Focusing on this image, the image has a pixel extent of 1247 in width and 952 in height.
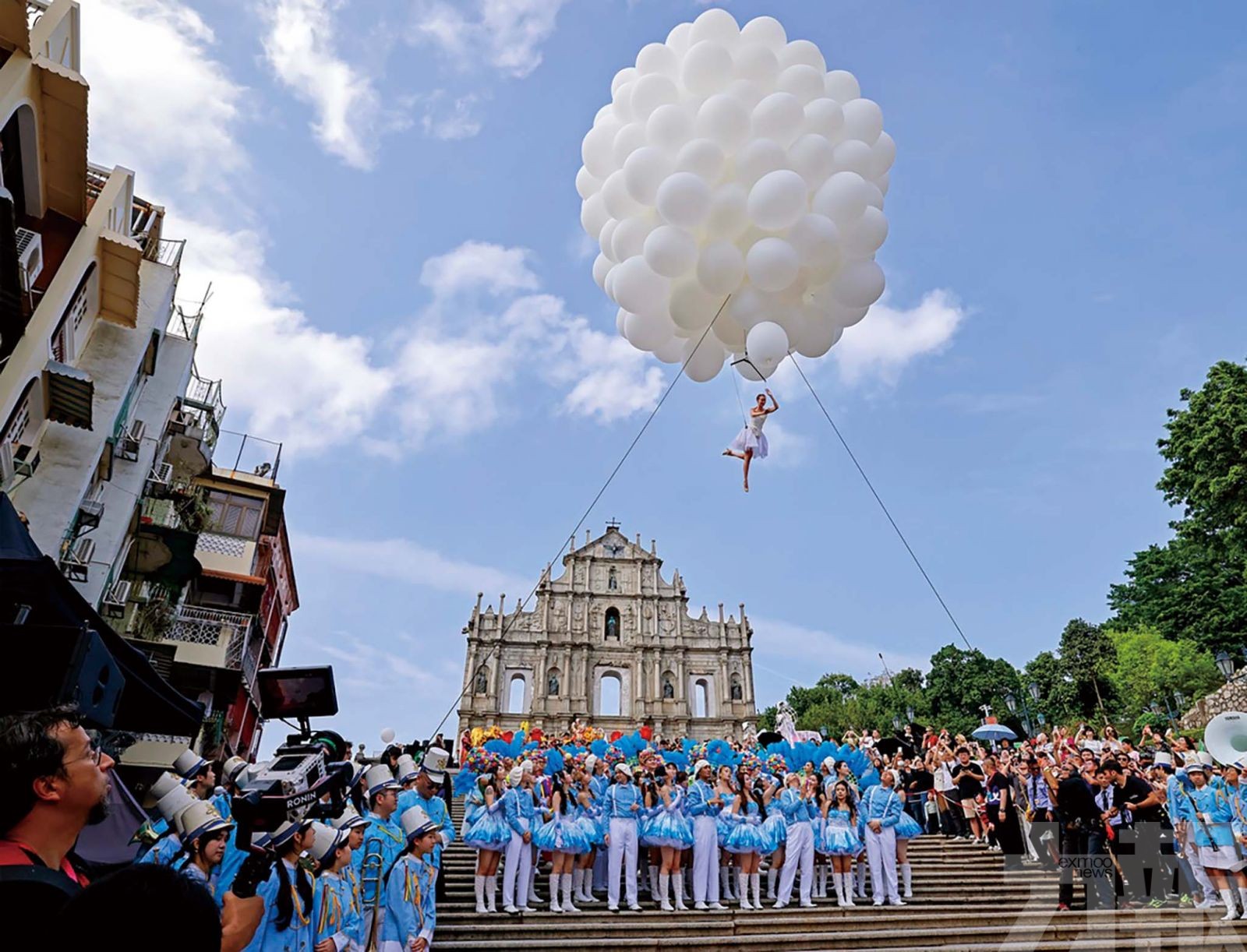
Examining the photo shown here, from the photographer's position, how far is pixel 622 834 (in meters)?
9.34

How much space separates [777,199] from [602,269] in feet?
8.30

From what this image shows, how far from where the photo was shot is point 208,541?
2412 cm

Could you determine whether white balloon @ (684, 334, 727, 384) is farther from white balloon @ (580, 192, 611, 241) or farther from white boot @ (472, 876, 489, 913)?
white boot @ (472, 876, 489, 913)

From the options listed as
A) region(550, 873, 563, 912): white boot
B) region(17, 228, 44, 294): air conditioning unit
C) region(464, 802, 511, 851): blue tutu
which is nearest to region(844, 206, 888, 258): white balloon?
region(464, 802, 511, 851): blue tutu

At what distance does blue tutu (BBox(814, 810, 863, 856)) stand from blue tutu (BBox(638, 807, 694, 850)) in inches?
67.7

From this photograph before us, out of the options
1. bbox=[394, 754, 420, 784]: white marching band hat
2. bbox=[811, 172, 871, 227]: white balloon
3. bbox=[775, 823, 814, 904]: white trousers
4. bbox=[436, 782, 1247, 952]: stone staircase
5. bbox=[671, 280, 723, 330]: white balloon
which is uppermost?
bbox=[811, 172, 871, 227]: white balloon

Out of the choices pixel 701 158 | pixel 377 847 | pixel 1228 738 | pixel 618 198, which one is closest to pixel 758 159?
pixel 701 158

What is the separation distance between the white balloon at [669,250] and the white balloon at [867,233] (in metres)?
1.53

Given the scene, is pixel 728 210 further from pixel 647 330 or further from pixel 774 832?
pixel 774 832

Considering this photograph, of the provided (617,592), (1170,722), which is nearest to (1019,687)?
→ (1170,722)

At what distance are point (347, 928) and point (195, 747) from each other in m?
17.8

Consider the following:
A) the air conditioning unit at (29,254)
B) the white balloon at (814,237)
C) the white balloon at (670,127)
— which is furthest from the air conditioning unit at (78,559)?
the white balloon at (814,237)

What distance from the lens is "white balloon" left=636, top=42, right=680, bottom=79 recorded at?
7.44 meters

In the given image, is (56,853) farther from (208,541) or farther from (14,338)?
(208,541)
